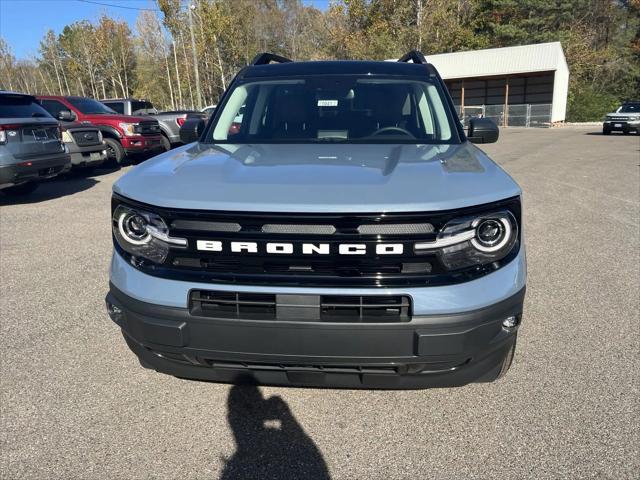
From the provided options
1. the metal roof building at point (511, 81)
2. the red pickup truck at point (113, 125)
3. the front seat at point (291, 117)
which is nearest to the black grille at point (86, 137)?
the red pickup truck at point (113, 125)

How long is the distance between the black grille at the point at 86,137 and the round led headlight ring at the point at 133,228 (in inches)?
366

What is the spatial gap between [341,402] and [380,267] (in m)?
1.06

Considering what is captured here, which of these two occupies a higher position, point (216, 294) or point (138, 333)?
point (216, 294)

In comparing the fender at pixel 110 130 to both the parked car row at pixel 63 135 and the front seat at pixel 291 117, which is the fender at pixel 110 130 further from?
the front seat at pixel 291 117

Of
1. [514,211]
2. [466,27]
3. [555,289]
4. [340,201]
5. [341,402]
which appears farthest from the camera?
[466,27]

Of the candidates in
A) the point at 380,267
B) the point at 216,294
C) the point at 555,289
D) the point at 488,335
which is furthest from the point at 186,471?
the point at 555,289

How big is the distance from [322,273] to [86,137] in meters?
10.2

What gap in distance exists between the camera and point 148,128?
41.0 feet

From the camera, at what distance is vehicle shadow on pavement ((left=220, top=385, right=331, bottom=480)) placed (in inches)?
86.0

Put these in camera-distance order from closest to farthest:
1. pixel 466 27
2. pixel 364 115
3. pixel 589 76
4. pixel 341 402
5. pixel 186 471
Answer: pixel 186 471
pixel 341 402
pixel 364 115
pixel 589 76
pixel 466 27

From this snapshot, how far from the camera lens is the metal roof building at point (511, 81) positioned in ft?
108

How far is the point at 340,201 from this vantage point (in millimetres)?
1899

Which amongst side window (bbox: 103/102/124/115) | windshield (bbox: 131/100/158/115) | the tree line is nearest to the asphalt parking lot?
side window (bbox: 103/102/124/115)

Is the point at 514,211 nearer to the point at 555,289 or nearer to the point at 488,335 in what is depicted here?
the point at 488,335
